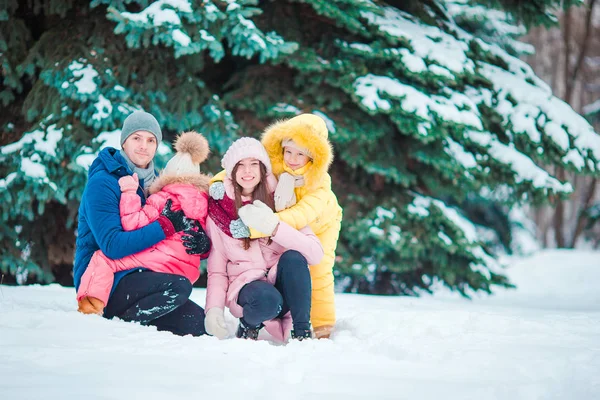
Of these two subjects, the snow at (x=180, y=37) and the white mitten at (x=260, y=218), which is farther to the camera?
the snow at (x=180, y=37)

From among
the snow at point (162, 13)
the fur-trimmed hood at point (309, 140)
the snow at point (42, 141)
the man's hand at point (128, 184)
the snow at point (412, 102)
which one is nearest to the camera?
the man's hand at point (128, 184)

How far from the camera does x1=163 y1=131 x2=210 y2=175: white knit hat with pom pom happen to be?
313cm

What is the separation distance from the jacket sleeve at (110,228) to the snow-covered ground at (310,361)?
0.40 metres

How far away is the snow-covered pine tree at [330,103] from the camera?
461cm

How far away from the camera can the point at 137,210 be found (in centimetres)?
294

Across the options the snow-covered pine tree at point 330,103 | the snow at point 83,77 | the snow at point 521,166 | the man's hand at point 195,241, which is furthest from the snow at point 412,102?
the man's hand at point 195,241

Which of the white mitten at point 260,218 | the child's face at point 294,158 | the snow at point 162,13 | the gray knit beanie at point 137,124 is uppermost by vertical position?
the snow at point 162,13

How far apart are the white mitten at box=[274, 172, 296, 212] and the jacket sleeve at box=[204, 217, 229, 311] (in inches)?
15.5

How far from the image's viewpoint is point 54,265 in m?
6.07

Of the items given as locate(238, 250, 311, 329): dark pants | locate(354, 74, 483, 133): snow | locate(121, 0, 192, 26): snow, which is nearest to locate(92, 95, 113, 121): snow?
locate(121, 0, 192, 26): snow

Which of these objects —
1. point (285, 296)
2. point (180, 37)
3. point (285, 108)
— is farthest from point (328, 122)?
point (285, 296)

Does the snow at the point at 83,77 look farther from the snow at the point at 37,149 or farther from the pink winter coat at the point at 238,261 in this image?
the pink winter coat at the point at 238,261

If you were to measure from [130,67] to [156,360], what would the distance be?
3.59m

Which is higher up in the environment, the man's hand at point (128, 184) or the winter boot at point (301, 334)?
the man's hand at point (128, 184)
